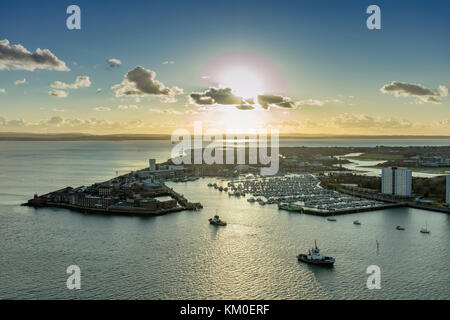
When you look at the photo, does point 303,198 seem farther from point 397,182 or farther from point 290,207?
point 397,182

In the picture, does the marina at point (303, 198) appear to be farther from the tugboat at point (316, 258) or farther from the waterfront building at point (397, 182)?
the tugboat at point (316, 258)

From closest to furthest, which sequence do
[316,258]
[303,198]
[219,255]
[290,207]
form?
[316,258], [219,255], [290,207], [303,198]

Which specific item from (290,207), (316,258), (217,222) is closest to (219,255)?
(316,258)

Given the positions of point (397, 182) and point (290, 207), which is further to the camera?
point (397, 182)

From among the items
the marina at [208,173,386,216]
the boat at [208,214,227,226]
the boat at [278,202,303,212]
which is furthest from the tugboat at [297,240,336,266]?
the boat at [278,202,303,212]

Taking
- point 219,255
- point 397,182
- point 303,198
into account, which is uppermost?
point 397,182

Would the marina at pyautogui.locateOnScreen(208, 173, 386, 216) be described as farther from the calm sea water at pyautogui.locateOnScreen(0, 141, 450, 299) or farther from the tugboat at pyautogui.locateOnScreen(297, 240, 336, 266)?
the tugboat at pyautogui.locateOnScreen(297, 240, 336, 266)

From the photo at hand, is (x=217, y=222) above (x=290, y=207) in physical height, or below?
below

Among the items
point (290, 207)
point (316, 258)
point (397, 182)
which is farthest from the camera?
point (397, 182)
